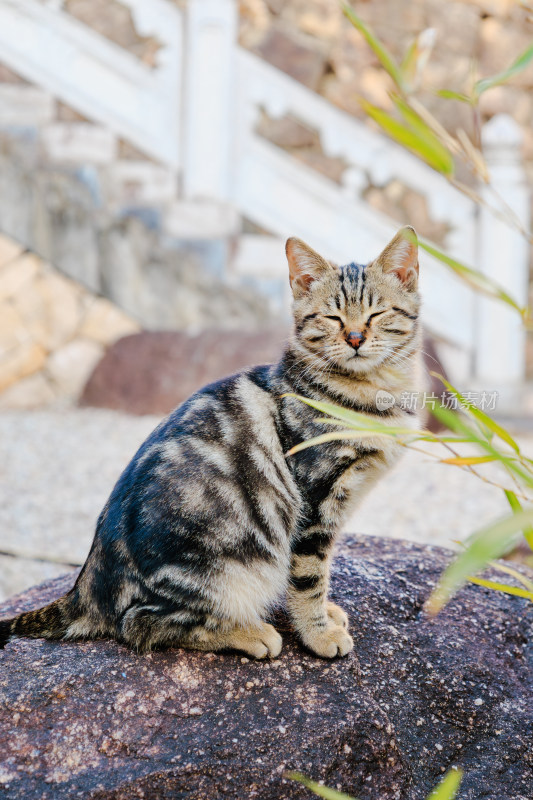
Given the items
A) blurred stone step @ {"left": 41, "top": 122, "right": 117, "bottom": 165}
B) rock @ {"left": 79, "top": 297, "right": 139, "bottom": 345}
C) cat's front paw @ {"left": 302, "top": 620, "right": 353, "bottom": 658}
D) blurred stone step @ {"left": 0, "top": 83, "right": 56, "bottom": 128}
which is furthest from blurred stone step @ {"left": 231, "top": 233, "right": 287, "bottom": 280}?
cat's front paw @ {"left": 302, "top": 620, "right": 353, "bottom": 658}

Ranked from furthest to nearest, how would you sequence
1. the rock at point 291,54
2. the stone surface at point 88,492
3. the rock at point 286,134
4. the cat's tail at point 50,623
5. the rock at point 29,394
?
1. the rock at point 286,134
2. the rock at point 291,54
3. the rock at point 29,394
4. the stone surface at point 88,492
5. the cat's tail at point 50,623

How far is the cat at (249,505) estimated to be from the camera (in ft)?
5.91

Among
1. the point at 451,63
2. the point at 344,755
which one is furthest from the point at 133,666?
the point at 451,63

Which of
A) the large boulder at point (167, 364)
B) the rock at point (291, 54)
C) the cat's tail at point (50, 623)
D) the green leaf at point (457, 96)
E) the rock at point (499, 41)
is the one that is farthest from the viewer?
the rock at point (499, 41)

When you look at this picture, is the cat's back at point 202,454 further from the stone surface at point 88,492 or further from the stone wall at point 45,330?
the stone wall at point 45,330

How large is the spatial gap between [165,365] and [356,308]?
3564 mm

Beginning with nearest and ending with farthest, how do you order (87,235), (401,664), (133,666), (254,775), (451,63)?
(254,775) < (133,666) < (401,664) < (87,235) < (451,63)

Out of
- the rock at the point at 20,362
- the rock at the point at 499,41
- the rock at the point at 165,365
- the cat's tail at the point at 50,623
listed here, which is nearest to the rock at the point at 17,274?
the rock at the point at 20,362

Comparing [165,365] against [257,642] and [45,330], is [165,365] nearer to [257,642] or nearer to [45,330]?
[45,330]

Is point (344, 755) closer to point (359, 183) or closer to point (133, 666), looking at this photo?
point (133, 666)

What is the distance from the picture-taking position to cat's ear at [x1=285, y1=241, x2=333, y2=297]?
212 centimetres

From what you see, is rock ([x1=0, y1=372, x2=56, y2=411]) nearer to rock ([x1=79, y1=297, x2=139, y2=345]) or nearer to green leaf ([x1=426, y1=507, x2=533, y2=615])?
rock ([x1=79, y1=297, x2=139, y2=345])

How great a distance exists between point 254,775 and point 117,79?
17.5ft

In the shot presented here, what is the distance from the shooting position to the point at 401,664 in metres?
1.96
